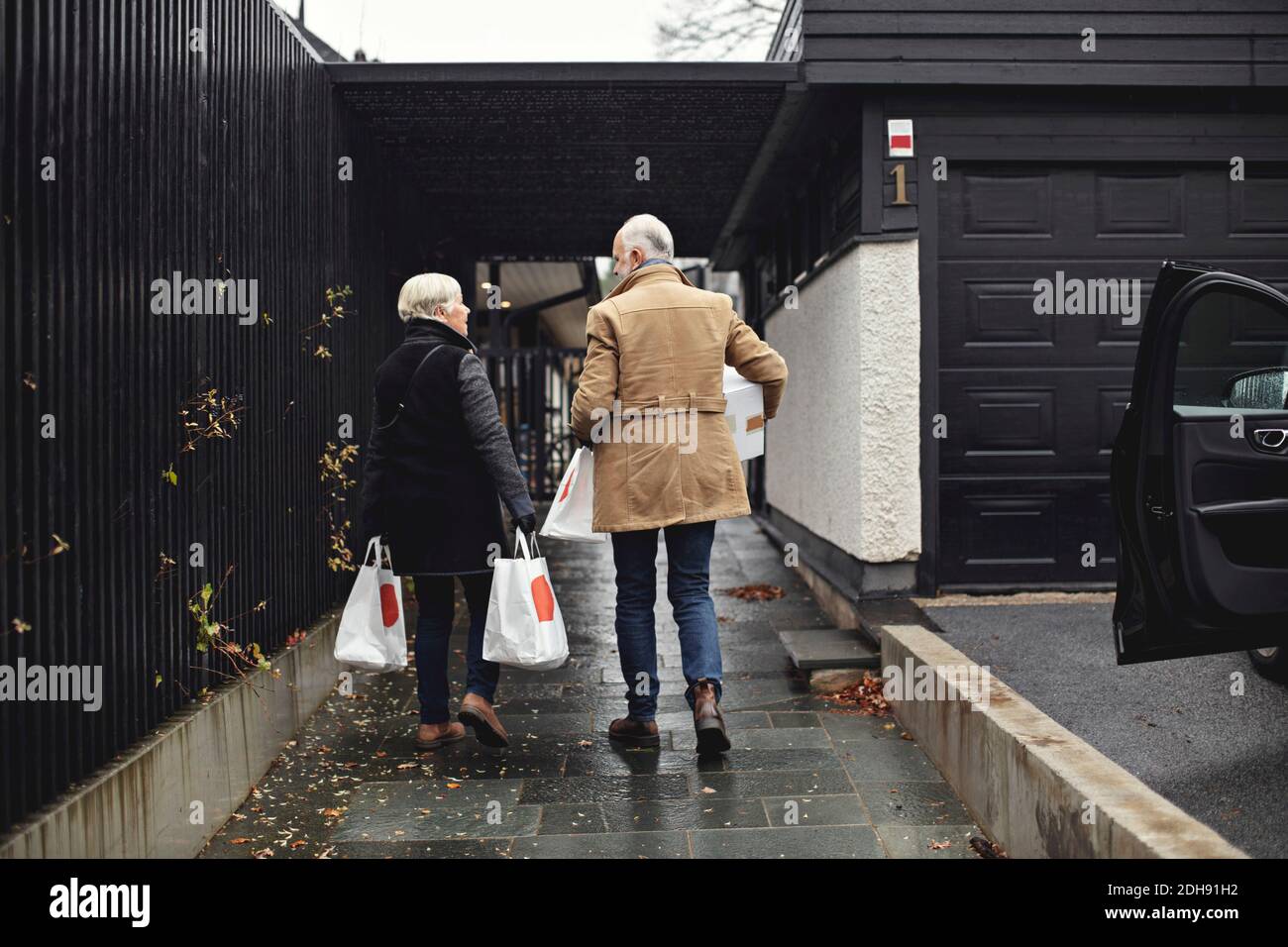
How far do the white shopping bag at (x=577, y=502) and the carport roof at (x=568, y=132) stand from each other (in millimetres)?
2805

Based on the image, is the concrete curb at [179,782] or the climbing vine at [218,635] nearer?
the concrete curb at [179,782]

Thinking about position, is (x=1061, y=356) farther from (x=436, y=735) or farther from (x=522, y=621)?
(x=436, y=735)

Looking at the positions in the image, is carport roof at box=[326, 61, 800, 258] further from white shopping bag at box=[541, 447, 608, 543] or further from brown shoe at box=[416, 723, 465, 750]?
brown shoe at box=[416, 723, 465, 750]

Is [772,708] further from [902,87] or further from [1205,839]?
[902,87]

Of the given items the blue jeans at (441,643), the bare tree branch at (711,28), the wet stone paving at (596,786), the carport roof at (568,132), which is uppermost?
the bare tree branch at (711,28)

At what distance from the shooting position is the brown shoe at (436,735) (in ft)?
15.3

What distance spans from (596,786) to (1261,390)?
2716mm

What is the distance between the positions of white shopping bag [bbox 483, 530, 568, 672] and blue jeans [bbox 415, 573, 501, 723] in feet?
1.00

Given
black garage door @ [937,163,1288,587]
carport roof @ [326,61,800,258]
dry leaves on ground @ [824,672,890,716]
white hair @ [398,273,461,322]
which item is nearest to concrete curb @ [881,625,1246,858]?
dry leaves on ground @ [824,672,890,716]

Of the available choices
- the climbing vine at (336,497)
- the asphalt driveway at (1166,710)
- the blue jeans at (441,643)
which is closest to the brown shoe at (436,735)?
the blue jeans at (441,643)

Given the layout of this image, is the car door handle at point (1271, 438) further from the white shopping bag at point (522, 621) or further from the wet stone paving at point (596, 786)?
the white shopping bag at point (522, 621)

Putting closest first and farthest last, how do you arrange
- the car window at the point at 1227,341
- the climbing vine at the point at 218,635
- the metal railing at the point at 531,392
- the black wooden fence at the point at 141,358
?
the black wooden fence at the point at 141,358, the climbing vine at the point at 218,635, the car window at the point at 1227,341, the metal railing at the point at 531,392

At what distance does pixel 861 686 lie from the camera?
18.1ft
